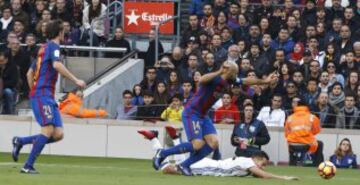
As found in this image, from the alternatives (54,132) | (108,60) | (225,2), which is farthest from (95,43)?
(54,132)

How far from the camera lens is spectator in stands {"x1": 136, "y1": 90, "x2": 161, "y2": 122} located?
1022 inches

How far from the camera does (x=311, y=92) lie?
2573cm

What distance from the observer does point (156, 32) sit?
1133 inches

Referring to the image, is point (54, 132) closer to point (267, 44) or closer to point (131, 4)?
point (267, 44)

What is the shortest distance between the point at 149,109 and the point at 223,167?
7938 mm

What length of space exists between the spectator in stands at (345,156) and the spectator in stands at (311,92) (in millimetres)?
1547

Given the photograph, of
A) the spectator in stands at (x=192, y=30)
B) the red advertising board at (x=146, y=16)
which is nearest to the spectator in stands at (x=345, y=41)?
the spectator in stands at (x=192, y=30)

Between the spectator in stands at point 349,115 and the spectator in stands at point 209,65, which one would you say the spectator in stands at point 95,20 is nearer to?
the spectator in stands at point 209,65

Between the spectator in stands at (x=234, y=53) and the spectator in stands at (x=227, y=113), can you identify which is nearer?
the spectator in stands at (x=227, y=113)

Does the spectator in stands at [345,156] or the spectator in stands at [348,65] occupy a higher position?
the spectator in stands at [348,65]

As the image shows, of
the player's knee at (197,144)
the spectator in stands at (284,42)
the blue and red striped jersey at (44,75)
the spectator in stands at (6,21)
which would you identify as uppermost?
the spectator in stands at (6,21)

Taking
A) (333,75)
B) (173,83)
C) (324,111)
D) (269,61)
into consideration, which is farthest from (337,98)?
(173,83)

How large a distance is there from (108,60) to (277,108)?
527cm

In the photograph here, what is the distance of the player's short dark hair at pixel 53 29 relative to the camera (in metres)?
16.7
